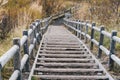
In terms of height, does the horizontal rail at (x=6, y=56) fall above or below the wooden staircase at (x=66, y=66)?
above

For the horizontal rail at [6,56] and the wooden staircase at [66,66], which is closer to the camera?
the horizontal rail at [6,56]

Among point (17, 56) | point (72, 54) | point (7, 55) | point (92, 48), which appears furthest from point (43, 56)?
point (7, 55)

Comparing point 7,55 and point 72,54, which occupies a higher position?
point 7,55

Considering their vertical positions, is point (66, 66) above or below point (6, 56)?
below

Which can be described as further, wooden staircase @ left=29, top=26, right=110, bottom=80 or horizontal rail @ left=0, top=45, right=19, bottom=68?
wooden staircase @ left=29, top=26, right=110, bottom=80

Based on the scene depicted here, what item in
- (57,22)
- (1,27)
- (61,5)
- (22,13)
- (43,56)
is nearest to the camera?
(43,56)

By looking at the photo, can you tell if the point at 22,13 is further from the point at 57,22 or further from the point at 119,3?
the point at 57,22

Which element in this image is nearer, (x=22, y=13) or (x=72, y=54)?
(x=72, y=54)

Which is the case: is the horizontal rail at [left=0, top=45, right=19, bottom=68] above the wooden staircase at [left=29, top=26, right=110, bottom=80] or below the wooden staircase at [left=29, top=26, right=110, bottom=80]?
above

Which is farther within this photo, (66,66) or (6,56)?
(66,66)

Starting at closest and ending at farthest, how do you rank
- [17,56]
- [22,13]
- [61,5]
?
[17,56]
[22,13]
[61,5]

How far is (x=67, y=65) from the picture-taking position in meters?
6.84

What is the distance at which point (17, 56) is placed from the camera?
182 inches

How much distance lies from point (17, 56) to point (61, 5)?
30515mm
